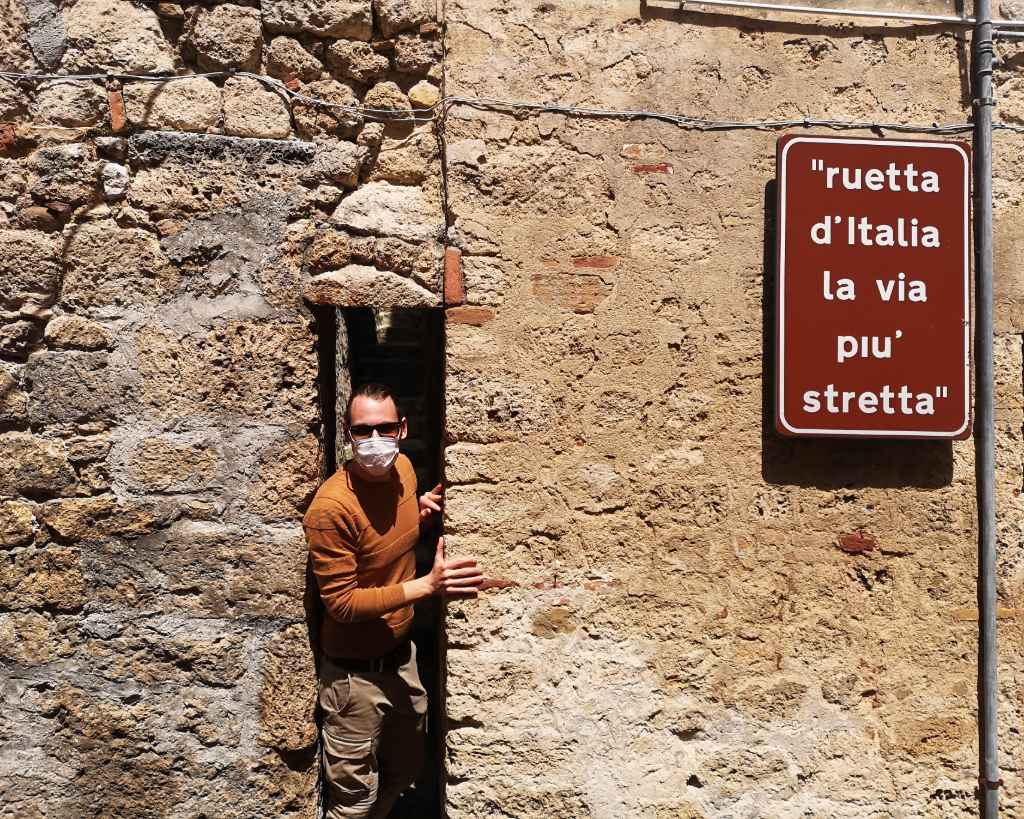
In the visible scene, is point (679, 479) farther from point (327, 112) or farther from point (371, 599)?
point (327, 112)

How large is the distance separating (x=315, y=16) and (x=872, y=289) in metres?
1.98

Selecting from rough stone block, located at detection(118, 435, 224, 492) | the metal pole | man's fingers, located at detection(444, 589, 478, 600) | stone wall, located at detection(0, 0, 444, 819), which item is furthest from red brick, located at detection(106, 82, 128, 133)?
the metal pole

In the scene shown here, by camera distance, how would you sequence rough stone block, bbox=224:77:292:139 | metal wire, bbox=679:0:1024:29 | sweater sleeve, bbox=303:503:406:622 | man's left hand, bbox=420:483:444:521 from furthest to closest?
man's left hand, bbox=420:483:444:521 < metal wire, bbox=679:0:1024:29 < rough stone block, bbox=224:77:292:139 < sweater sleeve, bbox=303:503:406:622

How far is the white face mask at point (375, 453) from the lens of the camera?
2.54 meters

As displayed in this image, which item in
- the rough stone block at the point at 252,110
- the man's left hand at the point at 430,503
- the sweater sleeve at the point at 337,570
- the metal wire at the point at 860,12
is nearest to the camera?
the sweater sleeve at the point at 337,570

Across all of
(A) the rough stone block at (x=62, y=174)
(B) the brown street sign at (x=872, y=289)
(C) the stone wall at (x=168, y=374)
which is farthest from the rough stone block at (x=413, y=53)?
(B) the brown street sign at (x=872, y=289)

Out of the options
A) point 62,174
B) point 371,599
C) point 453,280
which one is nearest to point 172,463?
point 371,599

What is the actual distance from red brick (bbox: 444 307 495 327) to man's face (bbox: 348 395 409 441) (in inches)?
13.4

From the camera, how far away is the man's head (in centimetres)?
255

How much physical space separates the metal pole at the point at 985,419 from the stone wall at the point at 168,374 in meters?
1.84

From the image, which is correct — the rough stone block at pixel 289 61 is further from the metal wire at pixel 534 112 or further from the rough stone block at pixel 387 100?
the rough stone block at pixel 387 100

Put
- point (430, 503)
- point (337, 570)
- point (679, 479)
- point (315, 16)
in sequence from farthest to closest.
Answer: point (430, 503)
point (679, 479)
point (315, 16)
point (337, 570)

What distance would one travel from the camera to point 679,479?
8.79ft

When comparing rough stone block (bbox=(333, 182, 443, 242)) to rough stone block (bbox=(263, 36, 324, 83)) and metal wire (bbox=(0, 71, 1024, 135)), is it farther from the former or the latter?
rough stone block (bbox=(263, 36, 324, 83))
